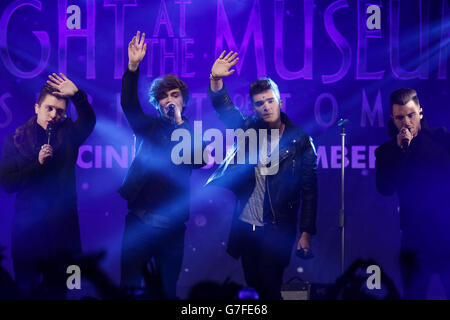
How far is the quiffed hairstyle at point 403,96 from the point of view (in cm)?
484

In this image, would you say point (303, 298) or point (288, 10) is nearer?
point (303, 298)

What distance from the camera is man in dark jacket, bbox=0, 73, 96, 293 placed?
4801mm

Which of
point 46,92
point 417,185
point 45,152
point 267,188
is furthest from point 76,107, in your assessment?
point 417,185

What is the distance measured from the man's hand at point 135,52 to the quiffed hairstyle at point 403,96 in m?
2.48

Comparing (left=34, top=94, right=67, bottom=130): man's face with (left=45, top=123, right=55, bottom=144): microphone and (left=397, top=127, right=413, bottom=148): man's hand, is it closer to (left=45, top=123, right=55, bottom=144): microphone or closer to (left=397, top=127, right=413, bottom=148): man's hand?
(left=45, top=123, right=55, bottom=144): microphone

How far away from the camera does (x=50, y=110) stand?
4.83 metres

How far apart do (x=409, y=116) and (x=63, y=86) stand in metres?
3.43

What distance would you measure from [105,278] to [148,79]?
79.3 inches

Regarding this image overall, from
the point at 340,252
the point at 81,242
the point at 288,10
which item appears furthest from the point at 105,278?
the point at 288,10

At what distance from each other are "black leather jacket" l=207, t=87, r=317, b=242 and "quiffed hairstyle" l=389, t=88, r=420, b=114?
1004 millimetres

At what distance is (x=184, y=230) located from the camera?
467 cm

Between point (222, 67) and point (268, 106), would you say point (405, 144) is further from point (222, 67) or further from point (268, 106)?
point (222, 67)

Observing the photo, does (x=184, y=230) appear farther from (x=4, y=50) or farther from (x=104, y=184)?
(x=4, y=50)

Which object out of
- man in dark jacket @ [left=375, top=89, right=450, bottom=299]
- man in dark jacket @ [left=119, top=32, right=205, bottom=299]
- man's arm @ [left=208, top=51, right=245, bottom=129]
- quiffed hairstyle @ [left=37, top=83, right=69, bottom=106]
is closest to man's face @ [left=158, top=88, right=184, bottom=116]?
man in dark jacket @ [left=119, top=32, right=205, bottom=299]
